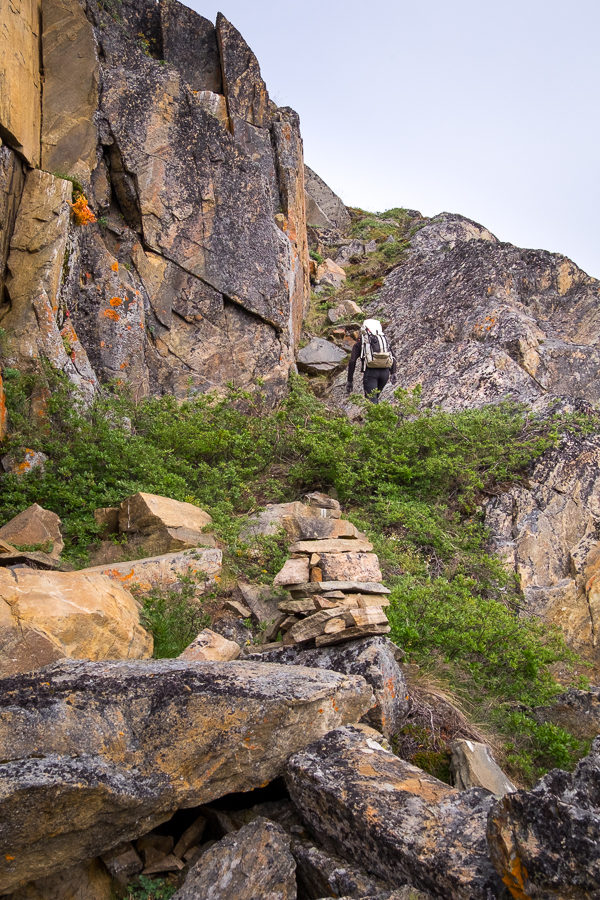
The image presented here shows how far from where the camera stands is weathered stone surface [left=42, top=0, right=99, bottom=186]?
10.9m

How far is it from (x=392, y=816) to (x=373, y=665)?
1.53m

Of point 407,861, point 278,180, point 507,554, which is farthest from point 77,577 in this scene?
point 278,180

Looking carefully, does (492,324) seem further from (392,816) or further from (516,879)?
(516,879)

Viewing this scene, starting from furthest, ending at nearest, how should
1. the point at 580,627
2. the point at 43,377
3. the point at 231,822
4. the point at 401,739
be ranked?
the point at 43,377 → the point at 580,627 → the point at 401,739 → the point at 231,822

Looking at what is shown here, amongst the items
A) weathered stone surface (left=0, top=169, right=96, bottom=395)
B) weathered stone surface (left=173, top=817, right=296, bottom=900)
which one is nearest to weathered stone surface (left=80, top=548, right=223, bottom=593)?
weathered stone surface (left=173, top=817, right=296, bottom=900)

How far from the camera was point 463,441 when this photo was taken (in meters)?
9.06

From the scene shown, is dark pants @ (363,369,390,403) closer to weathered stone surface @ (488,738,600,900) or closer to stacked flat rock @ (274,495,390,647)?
stacked flat rock @ (274,495,390,647)

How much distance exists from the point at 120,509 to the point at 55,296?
419cm

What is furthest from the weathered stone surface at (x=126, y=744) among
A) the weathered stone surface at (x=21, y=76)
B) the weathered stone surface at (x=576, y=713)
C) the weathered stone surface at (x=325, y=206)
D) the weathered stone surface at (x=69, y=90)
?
the weathered stone surface at (x=325, y=206)

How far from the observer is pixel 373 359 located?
1114 cm

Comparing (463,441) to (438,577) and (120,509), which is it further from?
(120,509)

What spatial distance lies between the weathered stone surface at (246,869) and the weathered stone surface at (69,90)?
1083 cm

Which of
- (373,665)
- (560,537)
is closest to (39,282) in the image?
(373,665)

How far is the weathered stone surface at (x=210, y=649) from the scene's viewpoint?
14.9 ft
